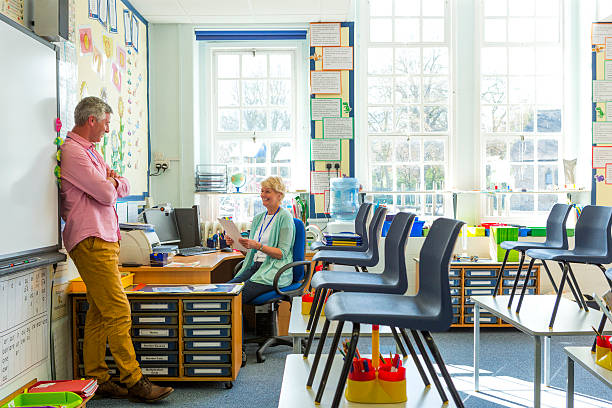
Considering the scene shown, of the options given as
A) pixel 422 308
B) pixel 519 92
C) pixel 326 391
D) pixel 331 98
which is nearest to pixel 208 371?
pixel 326 391

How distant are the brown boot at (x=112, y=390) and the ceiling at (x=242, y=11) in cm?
312

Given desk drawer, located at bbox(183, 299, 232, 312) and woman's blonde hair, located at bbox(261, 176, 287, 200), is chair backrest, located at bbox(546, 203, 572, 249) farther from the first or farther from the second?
desk drawer, located at bbox(183, 299, 232, 312)

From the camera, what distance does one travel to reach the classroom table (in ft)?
8.80

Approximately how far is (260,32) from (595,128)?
343 cm

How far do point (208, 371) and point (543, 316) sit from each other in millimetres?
2020

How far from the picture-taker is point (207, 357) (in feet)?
10.9

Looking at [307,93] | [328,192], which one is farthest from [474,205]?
[307,93]

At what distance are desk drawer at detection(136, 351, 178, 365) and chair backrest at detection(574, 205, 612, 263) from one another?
2563mm

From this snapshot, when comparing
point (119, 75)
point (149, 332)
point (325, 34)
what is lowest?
point (149, 332)

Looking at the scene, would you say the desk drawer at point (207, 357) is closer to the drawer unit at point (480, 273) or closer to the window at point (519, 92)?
the drawer unit at point (480, 273)

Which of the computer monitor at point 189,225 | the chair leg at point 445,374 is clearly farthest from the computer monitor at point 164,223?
the chair leg at point 445,374

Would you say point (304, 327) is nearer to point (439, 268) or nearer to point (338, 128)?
point (439, 268)

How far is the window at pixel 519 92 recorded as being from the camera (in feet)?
18.0

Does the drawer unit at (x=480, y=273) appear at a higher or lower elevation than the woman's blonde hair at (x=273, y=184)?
lower
